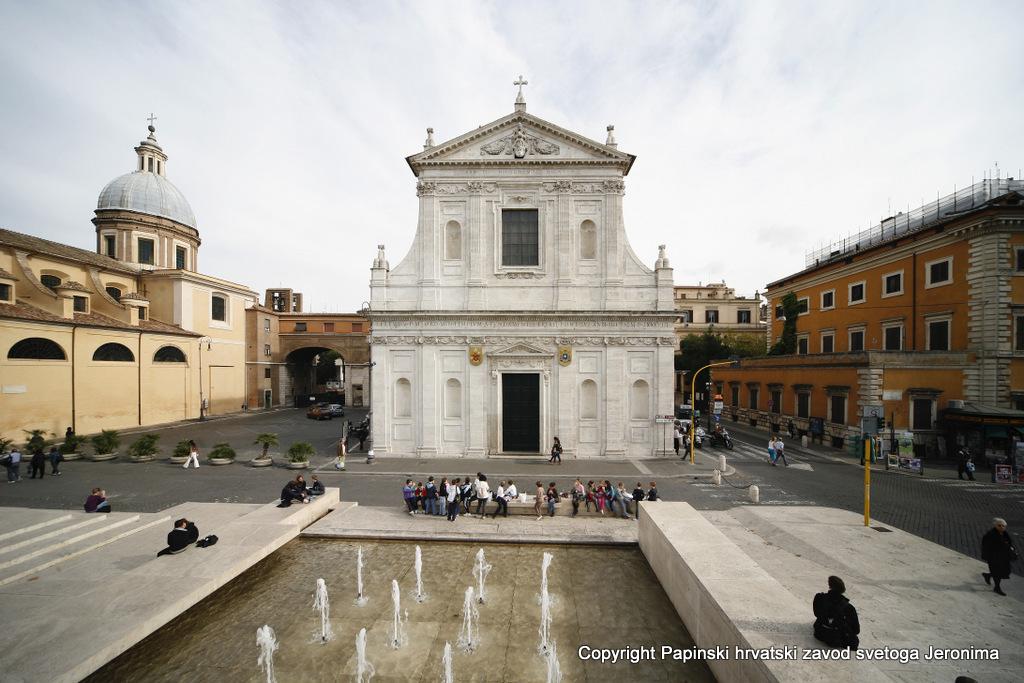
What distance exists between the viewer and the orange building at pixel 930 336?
848 inches

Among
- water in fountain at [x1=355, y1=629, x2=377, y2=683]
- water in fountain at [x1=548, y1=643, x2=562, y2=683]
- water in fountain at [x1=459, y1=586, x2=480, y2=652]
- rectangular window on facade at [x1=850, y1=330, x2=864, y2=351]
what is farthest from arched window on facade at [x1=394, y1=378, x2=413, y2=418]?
rectangular window on facade at [x1=850, y1=330, x2=864, y2=351]

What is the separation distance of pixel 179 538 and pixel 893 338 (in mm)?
37192

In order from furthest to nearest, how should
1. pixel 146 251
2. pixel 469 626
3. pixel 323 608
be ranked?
pixel 146 251
pixel 323 608
pixel 469 626

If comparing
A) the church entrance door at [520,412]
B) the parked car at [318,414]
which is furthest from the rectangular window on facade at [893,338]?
the parked car at [318,414]

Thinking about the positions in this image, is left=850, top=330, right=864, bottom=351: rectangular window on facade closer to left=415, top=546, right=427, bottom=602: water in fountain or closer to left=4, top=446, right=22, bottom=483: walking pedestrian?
left=415, top=546, right=427, bottom=602: water in fountain

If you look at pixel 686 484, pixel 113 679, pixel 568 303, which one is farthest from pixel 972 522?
pixel 113 679

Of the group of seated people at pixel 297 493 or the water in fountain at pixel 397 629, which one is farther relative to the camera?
the group of seated people at pixel 297 493

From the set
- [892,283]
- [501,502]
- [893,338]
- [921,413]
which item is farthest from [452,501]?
[892,283]

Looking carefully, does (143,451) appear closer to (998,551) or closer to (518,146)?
(518,146)

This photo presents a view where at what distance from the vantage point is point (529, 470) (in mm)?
19703

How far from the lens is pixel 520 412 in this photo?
2253 cm

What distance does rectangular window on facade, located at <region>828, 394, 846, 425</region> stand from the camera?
2508cm

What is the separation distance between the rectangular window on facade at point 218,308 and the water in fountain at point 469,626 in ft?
137

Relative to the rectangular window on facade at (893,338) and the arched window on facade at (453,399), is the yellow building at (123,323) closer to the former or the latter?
the arched window on facade at (453,399)
